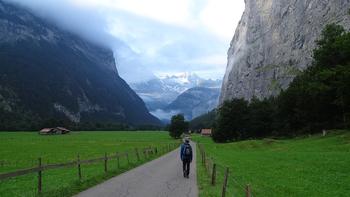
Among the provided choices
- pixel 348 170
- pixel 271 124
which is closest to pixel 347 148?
pixel 348 170

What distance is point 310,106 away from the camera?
91750 mm

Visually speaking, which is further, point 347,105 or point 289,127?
point 289,127

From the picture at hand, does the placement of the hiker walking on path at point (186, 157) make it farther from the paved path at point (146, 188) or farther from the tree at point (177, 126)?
the tree at point (177, 126)

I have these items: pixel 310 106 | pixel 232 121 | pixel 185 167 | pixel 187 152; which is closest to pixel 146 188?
pixel 185 167

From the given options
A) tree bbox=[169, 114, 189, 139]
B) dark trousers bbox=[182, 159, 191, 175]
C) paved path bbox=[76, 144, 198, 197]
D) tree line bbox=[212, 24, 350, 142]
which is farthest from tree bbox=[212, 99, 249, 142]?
paved path bbox=[76, 144, 198, 197]

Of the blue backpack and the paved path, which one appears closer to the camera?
the paved path

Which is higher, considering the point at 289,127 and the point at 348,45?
the point at 348,45

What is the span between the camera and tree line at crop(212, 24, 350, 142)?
78.4m

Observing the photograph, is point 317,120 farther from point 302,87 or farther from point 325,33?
point 325,33

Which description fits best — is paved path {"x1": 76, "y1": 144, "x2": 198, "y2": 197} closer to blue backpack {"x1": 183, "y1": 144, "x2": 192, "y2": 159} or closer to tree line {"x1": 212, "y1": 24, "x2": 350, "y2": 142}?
blue backpack {"x1": 183, "y1": 144, "x2": 192, "y2": 159}

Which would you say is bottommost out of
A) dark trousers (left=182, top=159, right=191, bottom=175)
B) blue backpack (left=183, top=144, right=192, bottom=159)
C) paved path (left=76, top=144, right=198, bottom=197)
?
paved path (left=76, top=144, right=198, bottom=197)

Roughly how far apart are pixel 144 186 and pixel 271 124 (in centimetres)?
9389

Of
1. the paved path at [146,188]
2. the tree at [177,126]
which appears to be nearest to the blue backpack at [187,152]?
the paved path at [146,188]

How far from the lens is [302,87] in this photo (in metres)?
92.4
